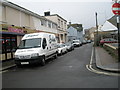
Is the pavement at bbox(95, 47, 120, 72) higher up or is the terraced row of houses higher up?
the terraced row of houses

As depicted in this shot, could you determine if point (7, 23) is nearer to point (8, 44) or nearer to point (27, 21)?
point (8, 44)

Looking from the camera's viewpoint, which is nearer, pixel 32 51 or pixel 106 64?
pixel 106 64

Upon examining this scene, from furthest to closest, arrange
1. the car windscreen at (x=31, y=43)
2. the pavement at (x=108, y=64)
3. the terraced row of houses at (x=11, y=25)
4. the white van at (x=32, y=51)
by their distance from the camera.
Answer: the terraced row of houses at (x=11, y=25), the car windscreen at (x=31, y=43), the white van at (x=32, y=51), the pavement at (x=108, y=64)

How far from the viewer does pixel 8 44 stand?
13.3 meters

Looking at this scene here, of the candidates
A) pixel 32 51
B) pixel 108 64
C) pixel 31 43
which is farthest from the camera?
pixel 31 43

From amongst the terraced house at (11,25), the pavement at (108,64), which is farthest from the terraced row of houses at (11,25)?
the pavement at (108,64)

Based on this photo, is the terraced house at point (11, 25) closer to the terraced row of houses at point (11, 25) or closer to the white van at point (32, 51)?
the terraced row of houses at point (11, 25)

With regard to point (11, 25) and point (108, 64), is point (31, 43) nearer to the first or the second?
point (11, 25)

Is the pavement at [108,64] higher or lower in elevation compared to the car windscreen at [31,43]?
lower

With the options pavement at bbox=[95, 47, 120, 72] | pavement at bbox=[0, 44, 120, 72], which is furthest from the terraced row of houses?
pavement at bbox=[95, 47, 120, 72]

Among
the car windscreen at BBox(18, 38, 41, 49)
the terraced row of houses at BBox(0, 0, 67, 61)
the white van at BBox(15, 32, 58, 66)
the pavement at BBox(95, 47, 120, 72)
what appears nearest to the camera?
the pavement at BBox(95, 47, 120, 72)

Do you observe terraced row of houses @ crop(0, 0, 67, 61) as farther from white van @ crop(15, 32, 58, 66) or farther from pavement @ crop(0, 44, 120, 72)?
white van @ crop(15, 32, 58, 66)

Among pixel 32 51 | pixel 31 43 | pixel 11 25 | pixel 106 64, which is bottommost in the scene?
pixel 106 64

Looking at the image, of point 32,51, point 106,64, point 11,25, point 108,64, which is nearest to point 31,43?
point 32,51
